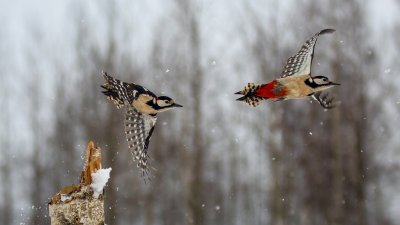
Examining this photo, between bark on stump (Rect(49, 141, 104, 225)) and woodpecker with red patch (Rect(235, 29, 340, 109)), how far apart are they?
179 cm

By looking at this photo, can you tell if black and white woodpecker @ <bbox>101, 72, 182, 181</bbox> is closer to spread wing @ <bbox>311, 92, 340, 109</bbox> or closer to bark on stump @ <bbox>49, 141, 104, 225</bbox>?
spread wing @ <bbox>311, 92, 340, 109</bbox>

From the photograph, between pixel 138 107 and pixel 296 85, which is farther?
pixel 138 107

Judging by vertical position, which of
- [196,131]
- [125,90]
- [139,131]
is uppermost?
[196,131]

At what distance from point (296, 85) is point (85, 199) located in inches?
79.7

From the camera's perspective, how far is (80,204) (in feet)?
15.7

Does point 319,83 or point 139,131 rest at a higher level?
point 139,131

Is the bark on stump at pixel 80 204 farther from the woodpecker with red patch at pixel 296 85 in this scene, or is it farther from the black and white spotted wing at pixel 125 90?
the woodpecker with red patch at pixel 296 85

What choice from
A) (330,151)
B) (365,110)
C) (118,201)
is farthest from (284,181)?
(118,201)

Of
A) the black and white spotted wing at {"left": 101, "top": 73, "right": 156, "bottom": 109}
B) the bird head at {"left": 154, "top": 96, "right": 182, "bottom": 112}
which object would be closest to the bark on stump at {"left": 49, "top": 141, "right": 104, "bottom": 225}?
the black and white spotted wing at {"left": 101, "top": 73, "right": 156, "bottom": 109}

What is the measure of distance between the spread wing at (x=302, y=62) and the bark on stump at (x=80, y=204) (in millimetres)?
1742

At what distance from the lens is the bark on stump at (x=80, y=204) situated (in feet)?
15.7

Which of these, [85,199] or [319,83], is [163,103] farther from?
[85,199]

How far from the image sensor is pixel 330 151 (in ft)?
59.4

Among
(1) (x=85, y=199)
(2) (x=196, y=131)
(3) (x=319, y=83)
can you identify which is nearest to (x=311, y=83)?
(3) (x=319, y=83)
